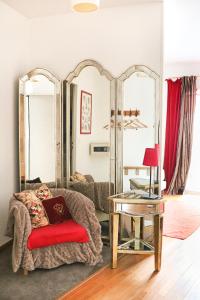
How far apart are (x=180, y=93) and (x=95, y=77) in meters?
3.45

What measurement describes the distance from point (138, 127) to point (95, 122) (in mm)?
507

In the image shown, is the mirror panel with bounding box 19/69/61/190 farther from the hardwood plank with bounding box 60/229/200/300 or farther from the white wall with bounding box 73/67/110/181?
the hardwood plank with bounding box 60/229/200/300

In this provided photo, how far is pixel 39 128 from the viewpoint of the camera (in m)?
4.08

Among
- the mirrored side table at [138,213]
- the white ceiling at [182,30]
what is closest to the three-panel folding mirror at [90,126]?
the mirrored side table at [138,213]

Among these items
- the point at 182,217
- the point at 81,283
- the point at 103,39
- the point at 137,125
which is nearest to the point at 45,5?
the point at 103,39

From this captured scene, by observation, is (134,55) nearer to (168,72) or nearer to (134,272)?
(134,272)

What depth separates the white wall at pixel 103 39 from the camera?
374cm

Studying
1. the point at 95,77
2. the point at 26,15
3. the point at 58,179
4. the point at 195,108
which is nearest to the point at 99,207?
the point at 58,179

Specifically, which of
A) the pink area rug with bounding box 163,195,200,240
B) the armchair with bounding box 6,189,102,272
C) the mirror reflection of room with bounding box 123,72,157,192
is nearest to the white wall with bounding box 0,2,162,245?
the mirror reflection of room with bounding box 123,72,157,192

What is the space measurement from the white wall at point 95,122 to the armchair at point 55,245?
0.48 meters

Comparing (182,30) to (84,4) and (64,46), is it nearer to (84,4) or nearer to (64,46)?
(64,46)

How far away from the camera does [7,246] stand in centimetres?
389

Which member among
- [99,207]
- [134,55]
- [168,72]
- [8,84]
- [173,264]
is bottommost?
[173,264]

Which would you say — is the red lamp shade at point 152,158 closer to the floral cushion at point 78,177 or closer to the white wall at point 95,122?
the white wall at point 95,122
